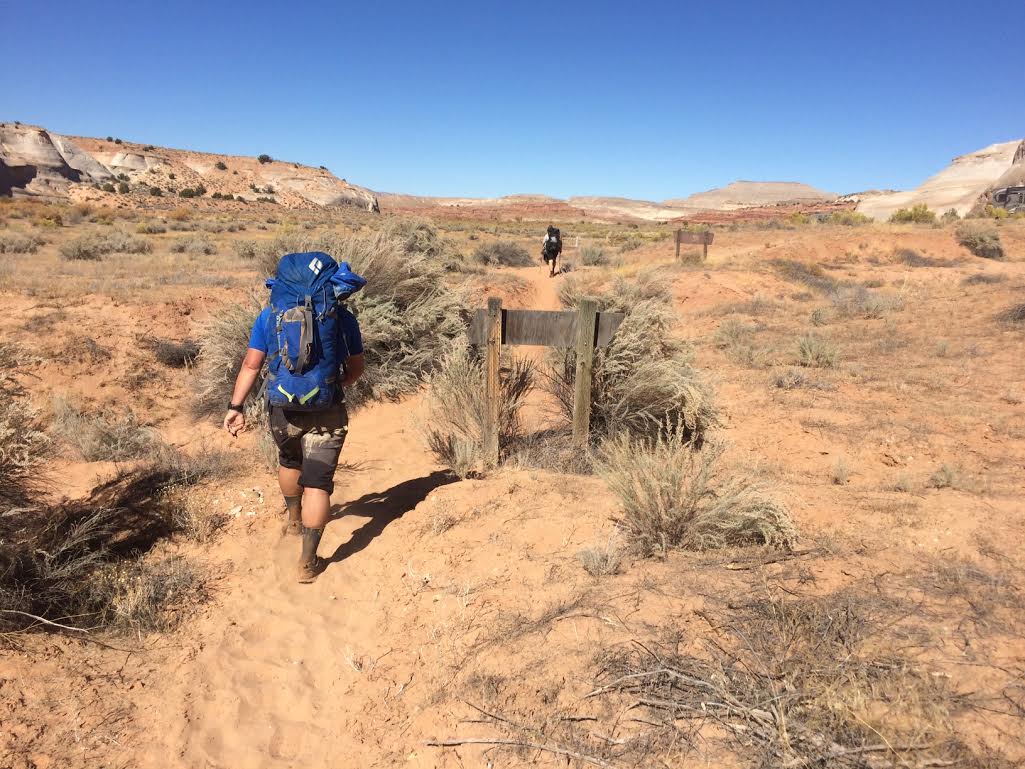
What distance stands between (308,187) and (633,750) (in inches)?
2738

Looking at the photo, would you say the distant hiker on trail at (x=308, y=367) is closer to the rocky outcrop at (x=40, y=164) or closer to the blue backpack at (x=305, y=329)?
the blue backpack at (x=305, y=329)

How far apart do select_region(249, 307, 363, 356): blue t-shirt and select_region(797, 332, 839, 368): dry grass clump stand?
25.4ft

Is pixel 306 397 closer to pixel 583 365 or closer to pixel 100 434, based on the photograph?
pixel 583 365

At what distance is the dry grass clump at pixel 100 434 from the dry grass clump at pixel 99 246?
368 inches

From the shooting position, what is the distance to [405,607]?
129 inches

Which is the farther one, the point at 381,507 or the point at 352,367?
the point at 381,507

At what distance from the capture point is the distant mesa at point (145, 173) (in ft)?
152

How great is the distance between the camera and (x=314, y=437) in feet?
11.2

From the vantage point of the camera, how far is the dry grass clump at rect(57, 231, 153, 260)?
12.9 m

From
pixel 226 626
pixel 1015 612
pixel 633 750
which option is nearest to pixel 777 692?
pixel 633 750

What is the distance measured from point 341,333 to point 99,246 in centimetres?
1438

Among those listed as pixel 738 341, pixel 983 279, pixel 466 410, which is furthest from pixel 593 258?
pixel 466 410

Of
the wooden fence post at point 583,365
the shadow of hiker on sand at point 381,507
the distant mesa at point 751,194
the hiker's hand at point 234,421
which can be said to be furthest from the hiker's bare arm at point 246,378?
the distant mesa at point 751,194

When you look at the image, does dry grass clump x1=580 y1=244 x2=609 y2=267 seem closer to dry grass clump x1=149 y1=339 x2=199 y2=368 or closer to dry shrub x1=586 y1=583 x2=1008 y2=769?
dry grass clump x1=149 y1=339 x2=199 y2=368
